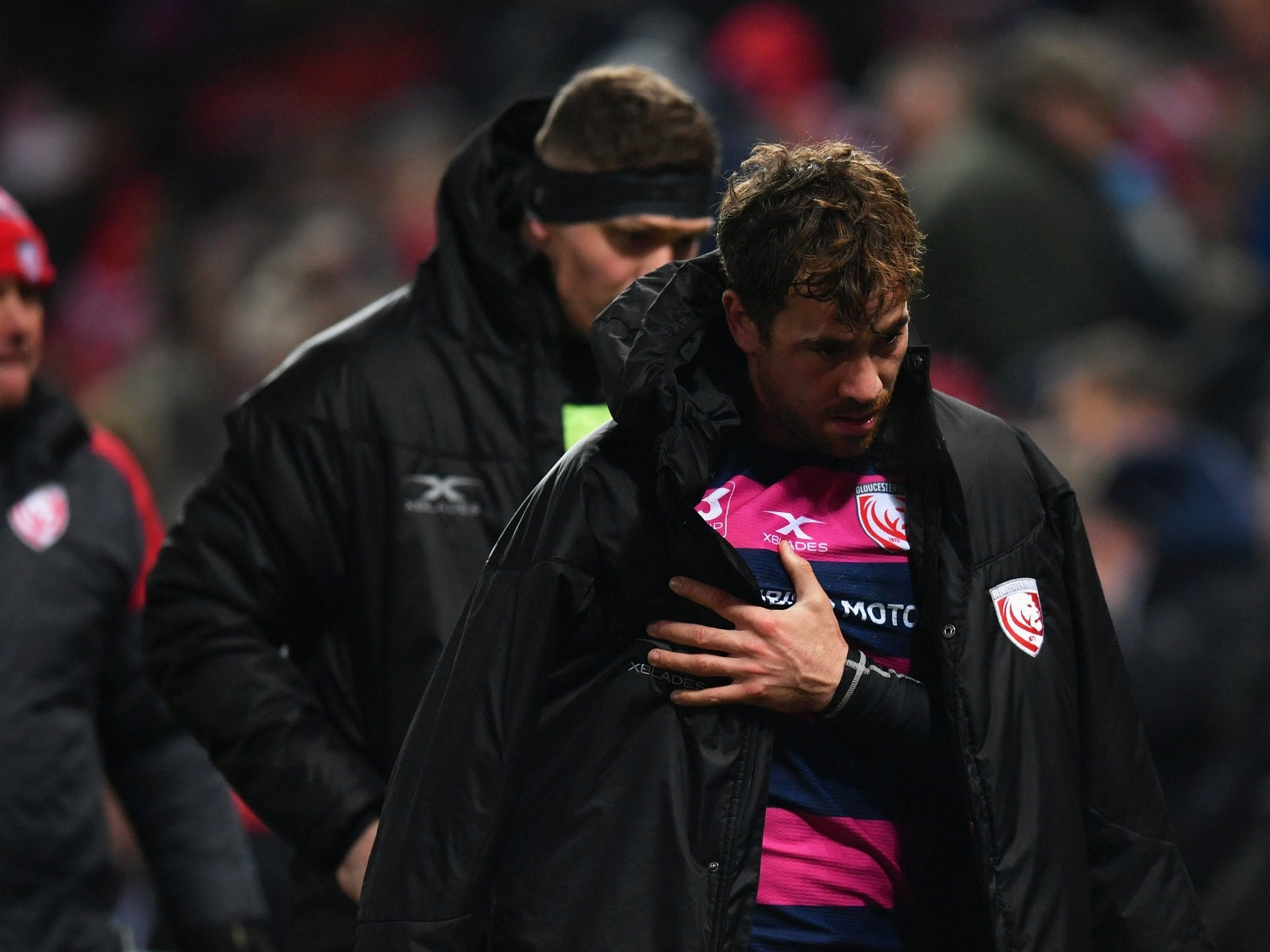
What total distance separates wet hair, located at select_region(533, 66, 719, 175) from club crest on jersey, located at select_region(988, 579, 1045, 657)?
1.30 metres

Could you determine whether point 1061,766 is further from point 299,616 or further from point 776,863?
point 299,616

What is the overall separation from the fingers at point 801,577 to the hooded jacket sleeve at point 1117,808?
42 cm

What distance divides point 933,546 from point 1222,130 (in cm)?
557

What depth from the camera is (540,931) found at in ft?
8.65

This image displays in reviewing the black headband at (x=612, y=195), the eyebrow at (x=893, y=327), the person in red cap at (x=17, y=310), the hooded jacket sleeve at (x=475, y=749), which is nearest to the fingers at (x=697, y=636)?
the hooded jacket sleeve at (x=475, y=749)

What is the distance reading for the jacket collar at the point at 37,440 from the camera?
4000 mm

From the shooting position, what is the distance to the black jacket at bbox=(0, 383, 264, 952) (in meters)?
3.80

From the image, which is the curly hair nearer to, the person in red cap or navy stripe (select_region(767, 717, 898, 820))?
navy stripe (select_region(767, 717, 898, 820))

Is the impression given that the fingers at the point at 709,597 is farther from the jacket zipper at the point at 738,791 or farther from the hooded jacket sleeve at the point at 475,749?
the hooded jacket sleeve at the point at 475,749

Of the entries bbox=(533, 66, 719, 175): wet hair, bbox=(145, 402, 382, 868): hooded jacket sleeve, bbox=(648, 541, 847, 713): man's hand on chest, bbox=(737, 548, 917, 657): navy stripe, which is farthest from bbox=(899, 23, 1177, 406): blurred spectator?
bbox=(648, 541, 847, 713): man's hand on chest

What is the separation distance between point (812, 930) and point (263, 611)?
1303 mm

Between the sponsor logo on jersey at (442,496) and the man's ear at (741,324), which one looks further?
the sponsor logo on jersey at (442,496)

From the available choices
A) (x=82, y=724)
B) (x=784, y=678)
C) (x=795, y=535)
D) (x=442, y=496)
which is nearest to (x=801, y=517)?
(x=795, y=535)

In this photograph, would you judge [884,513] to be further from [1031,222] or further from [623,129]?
[1031,222]
